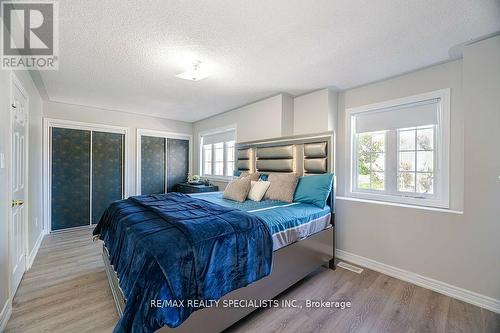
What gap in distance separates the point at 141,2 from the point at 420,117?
3.05 meters

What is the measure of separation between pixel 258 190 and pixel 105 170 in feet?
11.4

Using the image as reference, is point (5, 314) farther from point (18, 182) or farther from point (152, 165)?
point (152, 165)

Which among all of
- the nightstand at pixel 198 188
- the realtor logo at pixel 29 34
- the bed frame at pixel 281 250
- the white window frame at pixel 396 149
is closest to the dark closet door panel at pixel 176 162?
the nightstand at pixel 198 188

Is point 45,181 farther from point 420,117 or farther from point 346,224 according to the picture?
point 420,117

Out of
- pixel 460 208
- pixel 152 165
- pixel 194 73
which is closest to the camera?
pixel 460 208

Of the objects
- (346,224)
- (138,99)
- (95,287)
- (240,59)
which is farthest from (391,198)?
(138,99)

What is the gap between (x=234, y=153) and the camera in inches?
176

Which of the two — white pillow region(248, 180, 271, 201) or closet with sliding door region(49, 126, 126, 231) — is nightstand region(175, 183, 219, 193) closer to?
closet with sliding door region(49, 126, 126, 231)

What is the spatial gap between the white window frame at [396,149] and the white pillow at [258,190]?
4.07 feet

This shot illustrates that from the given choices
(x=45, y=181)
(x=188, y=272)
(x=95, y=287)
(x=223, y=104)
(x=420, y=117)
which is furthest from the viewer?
(x=223, y=104)

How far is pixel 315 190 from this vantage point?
106 inches

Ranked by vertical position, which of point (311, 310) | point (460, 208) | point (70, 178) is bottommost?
point (311, 310)

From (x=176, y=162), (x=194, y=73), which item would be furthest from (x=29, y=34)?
(x=176, y=162)

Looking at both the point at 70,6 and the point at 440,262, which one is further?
the point at 440,262
